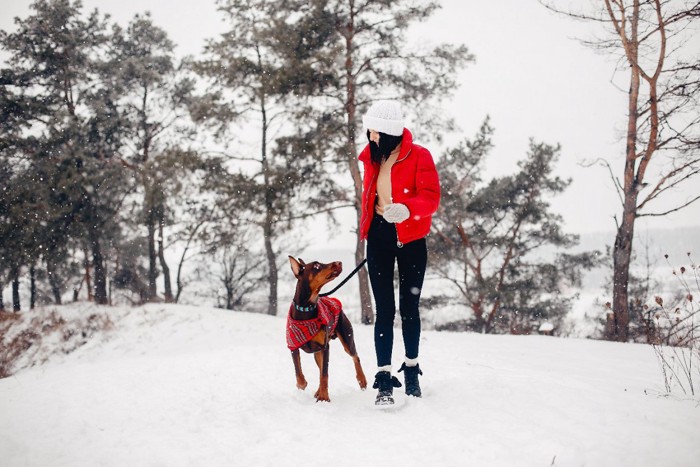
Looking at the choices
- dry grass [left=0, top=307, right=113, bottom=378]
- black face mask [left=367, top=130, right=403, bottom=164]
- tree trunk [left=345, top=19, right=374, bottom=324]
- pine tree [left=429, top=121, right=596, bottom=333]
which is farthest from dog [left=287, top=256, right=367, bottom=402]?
pine tree [left=429, top=121, right=596, bottom=333]

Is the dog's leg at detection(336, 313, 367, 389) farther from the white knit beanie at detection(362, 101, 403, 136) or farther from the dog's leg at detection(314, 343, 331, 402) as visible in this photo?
the white knit beanie at detection(362, 101, 403, 136)

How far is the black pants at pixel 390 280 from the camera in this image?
9.93 ft

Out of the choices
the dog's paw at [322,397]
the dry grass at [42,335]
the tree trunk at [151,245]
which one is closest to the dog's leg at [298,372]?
the dog's paw at [322,397]

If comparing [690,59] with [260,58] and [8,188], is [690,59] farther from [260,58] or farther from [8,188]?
[8,188]

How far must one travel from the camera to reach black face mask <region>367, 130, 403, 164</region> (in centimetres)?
299

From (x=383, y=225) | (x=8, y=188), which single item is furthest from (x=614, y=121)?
(x=8, y=188)

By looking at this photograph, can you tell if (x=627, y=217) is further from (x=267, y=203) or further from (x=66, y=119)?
(x=66, y=119)

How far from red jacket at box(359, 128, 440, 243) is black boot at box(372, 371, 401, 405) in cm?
96

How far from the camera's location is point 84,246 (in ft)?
49.3

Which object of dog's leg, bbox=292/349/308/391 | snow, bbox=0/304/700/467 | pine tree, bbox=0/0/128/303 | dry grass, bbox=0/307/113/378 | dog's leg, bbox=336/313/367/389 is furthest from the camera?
pine tree, bbox=0/0/128/303

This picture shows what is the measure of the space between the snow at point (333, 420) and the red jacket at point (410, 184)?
3.90 feet

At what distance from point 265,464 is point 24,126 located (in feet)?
51.9

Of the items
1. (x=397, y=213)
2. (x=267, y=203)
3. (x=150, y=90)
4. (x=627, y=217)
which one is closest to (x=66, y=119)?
(x=150, y=90)

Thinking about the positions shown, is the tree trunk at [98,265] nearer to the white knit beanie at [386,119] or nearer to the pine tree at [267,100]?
the pine tree at [267,100]
